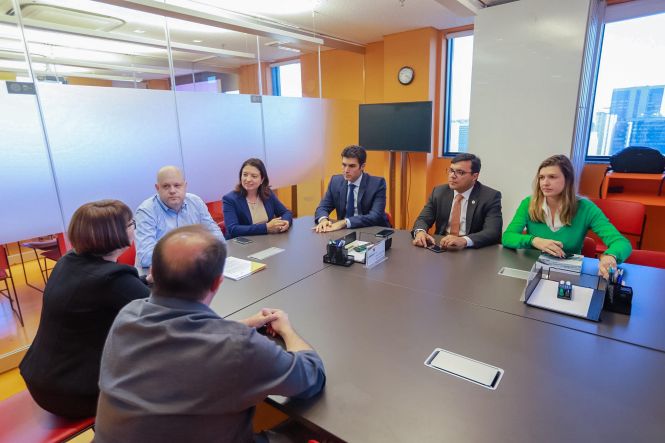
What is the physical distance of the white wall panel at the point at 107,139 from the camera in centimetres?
257

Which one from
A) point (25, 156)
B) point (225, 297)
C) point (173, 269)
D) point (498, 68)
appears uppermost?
point (498, 68)

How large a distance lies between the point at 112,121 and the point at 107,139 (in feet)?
0.47

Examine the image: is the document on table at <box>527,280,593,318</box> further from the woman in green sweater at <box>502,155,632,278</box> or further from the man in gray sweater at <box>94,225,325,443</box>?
the man in gray sweater at <box>94,225,325,443</box>

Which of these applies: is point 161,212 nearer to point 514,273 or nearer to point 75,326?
point 75,326

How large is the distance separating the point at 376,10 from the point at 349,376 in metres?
3.87

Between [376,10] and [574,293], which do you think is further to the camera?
[376,10]

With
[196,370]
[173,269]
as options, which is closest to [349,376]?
[196,370]

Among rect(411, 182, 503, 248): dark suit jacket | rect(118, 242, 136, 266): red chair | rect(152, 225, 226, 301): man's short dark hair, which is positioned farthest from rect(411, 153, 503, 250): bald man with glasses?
rect(118, 242, 136, 266): red chair

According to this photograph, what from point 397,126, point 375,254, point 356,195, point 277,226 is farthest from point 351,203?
point 397,126

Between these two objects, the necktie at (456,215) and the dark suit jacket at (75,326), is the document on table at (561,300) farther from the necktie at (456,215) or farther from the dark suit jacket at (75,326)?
the dark suit jacket at (75,326)

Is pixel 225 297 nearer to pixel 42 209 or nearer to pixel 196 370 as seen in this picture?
pixel 196 370

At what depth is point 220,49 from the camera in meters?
5.25

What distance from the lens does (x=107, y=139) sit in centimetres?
281

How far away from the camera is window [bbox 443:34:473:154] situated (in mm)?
4918
